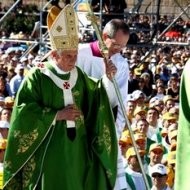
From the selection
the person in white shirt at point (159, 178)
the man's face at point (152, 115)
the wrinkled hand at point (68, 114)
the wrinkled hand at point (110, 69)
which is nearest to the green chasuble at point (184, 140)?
the wrinkled hand at point (68, 114)

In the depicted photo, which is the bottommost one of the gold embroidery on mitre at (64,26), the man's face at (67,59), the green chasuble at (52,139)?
the green chasuble at (52,139)

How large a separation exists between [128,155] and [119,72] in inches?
46.1

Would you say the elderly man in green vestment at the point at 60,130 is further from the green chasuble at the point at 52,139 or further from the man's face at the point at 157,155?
the man's face at the point at 157,155

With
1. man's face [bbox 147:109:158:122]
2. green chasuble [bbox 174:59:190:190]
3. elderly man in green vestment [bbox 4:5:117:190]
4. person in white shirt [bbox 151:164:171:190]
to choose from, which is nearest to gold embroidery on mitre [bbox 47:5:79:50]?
elderly man in green vestment [bbox 4:5:117:190]

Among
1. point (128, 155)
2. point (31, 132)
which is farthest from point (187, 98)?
point (128, 155)

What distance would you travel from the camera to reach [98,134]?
543 cm

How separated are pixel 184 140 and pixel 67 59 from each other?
310 centimetres

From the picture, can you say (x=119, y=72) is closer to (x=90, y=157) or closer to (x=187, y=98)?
(x=90, y=157)

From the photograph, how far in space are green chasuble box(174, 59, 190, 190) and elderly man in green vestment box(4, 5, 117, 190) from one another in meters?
2.97

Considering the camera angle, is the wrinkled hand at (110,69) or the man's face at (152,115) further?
the man's face at (152,115)

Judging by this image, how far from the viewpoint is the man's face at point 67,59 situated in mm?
5289

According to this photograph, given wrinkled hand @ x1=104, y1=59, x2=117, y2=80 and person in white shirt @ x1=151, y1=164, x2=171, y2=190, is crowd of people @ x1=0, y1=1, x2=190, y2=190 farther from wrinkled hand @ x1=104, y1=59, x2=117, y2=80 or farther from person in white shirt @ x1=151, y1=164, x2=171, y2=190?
wrinkled hand @ x1=104, y1=59, x2=117, y2=80

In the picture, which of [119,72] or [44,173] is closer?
[44,173]

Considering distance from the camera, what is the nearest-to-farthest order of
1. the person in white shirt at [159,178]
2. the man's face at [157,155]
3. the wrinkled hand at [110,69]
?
the wrinkled hand at [110,69]
the person in white shirt at [159,178]
the man's face at [157,155]
